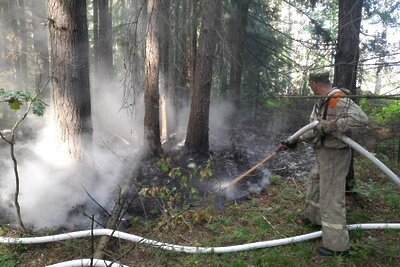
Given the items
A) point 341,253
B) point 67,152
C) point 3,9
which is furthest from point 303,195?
point 3,9

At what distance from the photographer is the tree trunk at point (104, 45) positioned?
1349 centimetres

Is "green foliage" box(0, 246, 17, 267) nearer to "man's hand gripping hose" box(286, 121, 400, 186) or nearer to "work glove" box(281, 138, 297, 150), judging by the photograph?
"work glove" box(281, 138, 297, 150)

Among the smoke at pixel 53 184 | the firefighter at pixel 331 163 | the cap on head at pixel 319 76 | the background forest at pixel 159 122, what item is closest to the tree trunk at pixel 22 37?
the background forest at pixel 159 122

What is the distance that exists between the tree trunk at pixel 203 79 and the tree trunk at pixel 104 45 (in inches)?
286

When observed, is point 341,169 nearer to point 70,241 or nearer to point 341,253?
point 341,253

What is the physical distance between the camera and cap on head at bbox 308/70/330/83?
3943 millimetres

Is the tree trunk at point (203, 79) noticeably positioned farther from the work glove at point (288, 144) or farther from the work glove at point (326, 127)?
the work glove at point (326, 127)

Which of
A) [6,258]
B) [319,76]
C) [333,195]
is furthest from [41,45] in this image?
[333,195]

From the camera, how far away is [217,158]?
824 centimetres

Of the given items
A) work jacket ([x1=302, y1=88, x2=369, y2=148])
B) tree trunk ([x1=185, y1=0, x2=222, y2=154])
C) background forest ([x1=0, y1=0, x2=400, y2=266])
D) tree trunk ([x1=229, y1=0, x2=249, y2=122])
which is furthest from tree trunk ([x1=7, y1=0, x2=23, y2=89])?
work jacket ([x1=302, y1=88, x2=369, y2=148])

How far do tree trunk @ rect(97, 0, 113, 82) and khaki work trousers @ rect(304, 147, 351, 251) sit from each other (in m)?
11.8

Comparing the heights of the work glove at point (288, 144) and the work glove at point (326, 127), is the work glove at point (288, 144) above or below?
below

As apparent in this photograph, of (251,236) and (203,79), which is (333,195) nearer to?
(251,236)

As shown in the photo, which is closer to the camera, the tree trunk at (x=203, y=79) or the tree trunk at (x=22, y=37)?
the tree trunk at (x=203, y=79)
